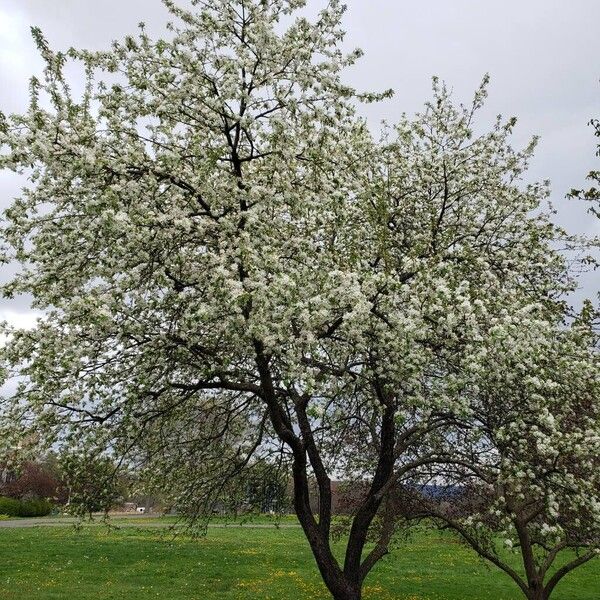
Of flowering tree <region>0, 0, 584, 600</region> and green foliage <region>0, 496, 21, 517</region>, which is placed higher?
flowering tree <region>0, 0, 584, 600</region>

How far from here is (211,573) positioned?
26.9 m

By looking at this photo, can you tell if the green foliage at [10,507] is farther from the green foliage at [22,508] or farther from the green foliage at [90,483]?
the green foliage at [90,483]

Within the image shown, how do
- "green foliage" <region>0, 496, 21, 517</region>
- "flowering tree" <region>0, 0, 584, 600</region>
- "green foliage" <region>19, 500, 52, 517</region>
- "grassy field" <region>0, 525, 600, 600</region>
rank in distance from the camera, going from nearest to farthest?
"flowering tree" <region>0, 0, 584, 600</region>
"grassy field" <region>0, 525, 600, 600</region>
"green foliage" <region>0, 496, 21, 517</region>
"green foliage" <region>19, 500, 52, 517</region>

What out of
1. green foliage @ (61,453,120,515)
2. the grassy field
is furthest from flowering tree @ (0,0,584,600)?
the grassy field

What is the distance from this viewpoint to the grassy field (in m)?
22.6

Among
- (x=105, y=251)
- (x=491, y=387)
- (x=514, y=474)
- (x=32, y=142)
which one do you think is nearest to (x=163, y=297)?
(x=105, y=251)

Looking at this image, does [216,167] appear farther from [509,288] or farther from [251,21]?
[509,288]

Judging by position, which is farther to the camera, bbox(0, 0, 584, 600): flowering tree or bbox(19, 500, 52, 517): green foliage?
bbox(19, 500, 52, 517): green foliage

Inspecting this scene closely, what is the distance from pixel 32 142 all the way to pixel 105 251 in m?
2.11

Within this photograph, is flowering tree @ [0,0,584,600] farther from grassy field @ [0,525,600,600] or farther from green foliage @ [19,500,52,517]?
green foliage @ [19,500,52,517]

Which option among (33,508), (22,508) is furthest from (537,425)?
(33,508)

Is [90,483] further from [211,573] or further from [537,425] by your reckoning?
[211,573]

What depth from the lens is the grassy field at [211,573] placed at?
22.6 m

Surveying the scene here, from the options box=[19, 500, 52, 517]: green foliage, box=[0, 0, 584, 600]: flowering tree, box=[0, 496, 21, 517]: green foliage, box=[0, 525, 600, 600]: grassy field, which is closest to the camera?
box=[0, 0, 584, 600]: flowering tree
